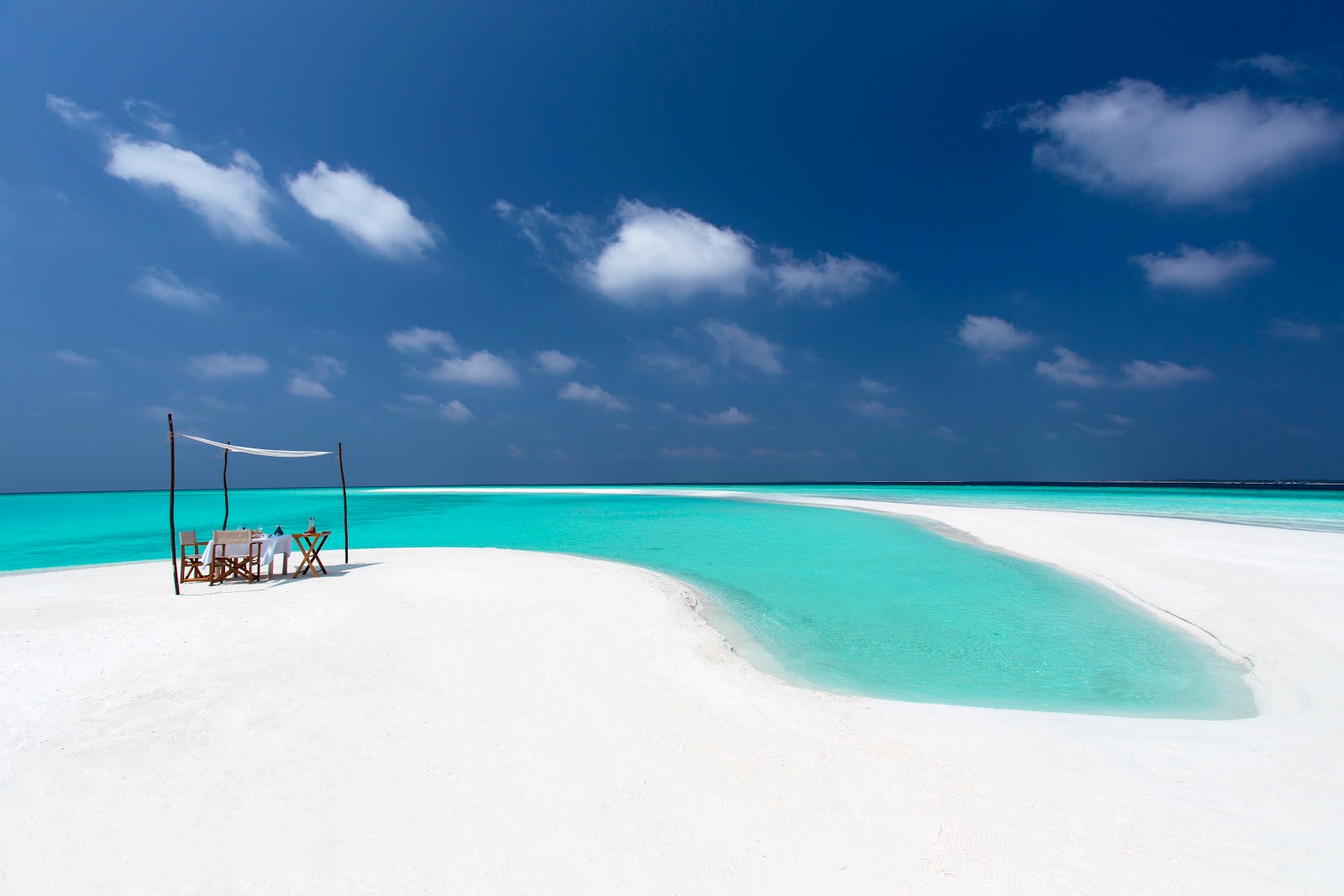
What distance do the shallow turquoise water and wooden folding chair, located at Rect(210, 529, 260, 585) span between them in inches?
318

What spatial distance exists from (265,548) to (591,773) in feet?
37.5

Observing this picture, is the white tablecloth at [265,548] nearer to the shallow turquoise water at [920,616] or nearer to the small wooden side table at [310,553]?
the small wooden side table at [310,553]

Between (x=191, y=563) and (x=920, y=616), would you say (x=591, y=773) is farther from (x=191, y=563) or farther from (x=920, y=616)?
(x=191, y=563)

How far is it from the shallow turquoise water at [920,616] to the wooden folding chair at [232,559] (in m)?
8.07

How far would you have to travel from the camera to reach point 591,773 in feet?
13.8

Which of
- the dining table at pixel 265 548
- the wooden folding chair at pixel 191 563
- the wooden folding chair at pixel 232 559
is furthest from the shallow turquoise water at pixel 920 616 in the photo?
the wooden folding chair at pixel 191 563

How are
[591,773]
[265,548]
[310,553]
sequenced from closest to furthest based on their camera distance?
[591,773], [265,548], [310,553]

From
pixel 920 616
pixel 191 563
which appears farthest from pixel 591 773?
pixel 191 563

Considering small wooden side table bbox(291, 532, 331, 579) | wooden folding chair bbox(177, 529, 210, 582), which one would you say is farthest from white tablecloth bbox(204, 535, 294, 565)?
small wooden side table bbox(291, 532, 331, 579)

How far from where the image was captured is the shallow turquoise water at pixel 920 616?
663 cm

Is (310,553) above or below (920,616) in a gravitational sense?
above

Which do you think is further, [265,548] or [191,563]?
[265,548]

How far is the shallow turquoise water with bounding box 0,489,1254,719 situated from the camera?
663cm

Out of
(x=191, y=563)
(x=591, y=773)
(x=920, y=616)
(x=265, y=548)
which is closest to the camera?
(x=591, y=773)
